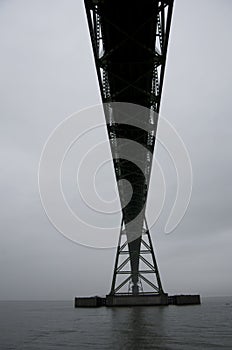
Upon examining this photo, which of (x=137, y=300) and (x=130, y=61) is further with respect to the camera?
(x=137, y=300)

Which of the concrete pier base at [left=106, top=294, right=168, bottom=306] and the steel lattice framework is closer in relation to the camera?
the steel lattice framework

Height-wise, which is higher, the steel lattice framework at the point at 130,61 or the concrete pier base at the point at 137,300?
the steel lattice framework at the point at 130,61

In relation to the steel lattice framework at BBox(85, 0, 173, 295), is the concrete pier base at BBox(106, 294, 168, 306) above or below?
below

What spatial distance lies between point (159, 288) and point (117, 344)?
4356 cm

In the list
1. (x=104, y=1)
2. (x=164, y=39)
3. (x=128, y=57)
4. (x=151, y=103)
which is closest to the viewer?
(x=104, y=1)

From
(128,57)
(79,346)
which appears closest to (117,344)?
(79,346)

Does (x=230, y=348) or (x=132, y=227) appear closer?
(x=230, y=348)

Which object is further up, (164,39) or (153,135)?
(153,135)

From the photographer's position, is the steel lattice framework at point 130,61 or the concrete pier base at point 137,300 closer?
the steel lattice framework at point 130,61

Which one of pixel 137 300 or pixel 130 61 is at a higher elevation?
pixel 130 61

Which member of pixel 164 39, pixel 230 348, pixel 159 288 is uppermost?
pixel 164 39

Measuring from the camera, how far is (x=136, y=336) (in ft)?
94.8

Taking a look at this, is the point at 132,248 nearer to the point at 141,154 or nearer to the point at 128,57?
the point at 141,154

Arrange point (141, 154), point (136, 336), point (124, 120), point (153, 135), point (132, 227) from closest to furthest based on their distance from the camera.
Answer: point (124, 120)
point (153, 135)
point (136, 336)
point (141, 154)
point (132, 227)
